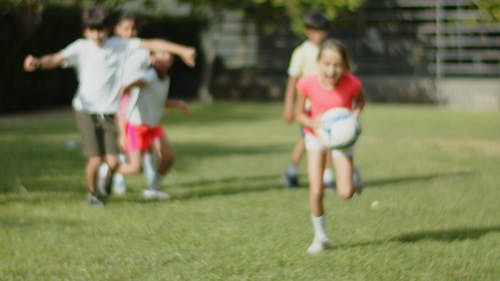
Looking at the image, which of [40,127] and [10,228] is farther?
[40,127]

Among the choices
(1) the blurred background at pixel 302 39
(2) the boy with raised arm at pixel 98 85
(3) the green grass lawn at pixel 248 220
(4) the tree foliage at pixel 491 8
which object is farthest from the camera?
(1) the blurred background at pixel 302 39

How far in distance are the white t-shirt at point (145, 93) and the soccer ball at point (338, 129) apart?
8.12 feet

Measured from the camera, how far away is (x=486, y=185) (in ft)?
31.3

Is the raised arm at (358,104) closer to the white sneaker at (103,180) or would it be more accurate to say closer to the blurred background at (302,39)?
the white sneaker at (103,180)

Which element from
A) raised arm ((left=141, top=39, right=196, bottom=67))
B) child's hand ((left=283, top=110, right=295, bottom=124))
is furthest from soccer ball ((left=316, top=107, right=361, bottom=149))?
raised arm ((left=141, top=39, right=196, bottom=67))

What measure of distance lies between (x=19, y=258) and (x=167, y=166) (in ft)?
9.41

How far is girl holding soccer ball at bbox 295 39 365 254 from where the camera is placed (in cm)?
628

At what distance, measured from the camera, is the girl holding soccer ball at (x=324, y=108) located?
628 centimetres

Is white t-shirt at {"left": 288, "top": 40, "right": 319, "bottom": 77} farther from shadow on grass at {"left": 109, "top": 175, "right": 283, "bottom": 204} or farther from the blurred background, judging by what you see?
the blurred background

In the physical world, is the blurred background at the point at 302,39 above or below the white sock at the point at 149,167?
below

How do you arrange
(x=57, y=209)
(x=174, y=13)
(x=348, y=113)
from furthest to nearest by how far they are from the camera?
(x=174, y=13)
(x=57, y=209)
(x=348, y=113)

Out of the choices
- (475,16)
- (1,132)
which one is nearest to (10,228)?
(1,132)

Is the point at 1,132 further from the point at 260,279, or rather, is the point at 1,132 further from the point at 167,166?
the point at 260,279

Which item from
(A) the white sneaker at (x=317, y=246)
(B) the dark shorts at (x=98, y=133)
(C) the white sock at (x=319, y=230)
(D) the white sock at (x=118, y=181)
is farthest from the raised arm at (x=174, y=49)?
(A) the white sneaker at (x=317, y=246)
